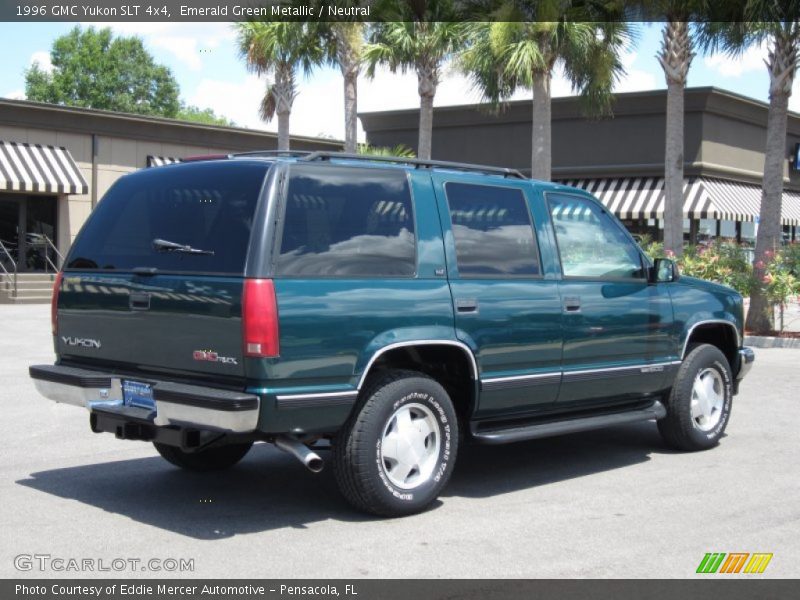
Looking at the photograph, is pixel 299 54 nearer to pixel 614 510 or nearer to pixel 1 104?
pixel 1 104

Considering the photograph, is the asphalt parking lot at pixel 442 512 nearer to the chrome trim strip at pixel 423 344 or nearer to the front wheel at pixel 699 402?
the front wheel at pixel 699 402

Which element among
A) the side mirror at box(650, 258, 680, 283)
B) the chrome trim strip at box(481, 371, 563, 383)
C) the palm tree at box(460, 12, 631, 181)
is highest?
the palm tree at box(460, 12, 631, 181)

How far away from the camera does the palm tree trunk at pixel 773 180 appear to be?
1873 centimetres

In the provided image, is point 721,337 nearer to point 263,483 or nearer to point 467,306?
point 467,306

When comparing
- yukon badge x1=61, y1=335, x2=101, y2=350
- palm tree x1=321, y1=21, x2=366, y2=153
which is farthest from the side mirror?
palm tree x1=321, y1=21, x2=366, y2=153

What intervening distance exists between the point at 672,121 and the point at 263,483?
1671 cm

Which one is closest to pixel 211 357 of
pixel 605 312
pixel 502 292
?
pixel 502 292

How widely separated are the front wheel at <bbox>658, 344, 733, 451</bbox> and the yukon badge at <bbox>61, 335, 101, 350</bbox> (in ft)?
14.5

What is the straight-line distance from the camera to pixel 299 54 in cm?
2844

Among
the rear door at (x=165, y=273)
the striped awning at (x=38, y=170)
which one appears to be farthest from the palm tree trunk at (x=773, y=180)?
the striped awning at (x=38, y=170)

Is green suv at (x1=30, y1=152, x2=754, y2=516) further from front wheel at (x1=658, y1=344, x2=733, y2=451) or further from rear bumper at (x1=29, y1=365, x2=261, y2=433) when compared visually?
front wheel at (x1=658, y1=344, x2=733, y2=451)

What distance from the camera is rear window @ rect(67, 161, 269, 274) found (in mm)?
5820

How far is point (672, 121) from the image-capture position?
2155cm

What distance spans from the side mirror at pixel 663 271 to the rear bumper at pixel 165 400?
367 centimetres
